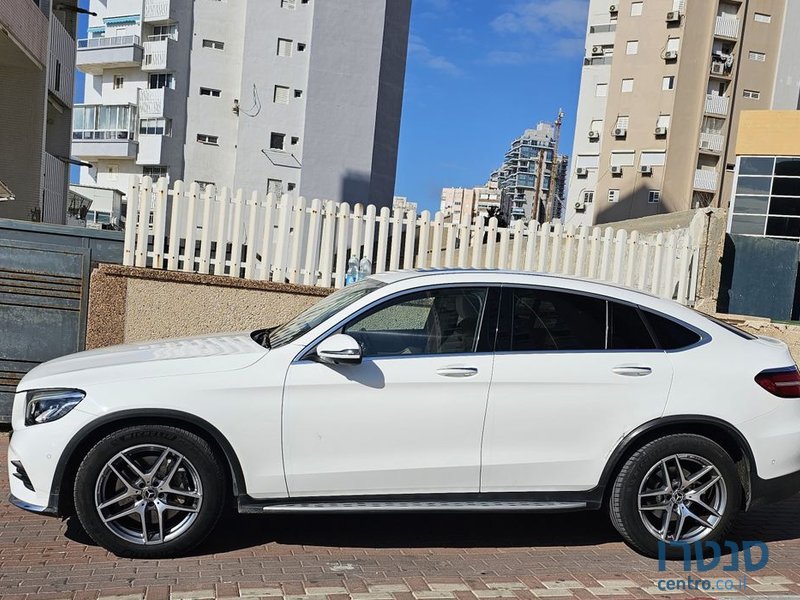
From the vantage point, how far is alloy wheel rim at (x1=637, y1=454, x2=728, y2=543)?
4.76 m

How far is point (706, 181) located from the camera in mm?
52969

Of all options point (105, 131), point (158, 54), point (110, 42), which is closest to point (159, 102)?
point (158, 54)

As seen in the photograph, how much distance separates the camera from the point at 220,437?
A: 433 cm

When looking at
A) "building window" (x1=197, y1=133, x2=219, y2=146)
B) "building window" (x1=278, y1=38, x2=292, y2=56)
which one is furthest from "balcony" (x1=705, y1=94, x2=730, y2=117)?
"building window" (x1=197, y1=133, x2=219, y2=146)

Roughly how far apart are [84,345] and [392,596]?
486 centimetres

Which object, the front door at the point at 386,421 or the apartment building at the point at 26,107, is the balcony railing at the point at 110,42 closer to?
the apartment building at the point at 26,107

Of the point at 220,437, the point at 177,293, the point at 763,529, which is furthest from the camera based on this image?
the point at 177,293

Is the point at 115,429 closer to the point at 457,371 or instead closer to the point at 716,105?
the point at 457,371

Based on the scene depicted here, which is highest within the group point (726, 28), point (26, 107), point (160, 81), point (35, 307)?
point (726, 28)

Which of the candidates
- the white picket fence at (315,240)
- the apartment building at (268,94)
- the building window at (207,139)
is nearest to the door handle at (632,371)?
the white picket fence at (315,240)

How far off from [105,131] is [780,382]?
51493 mm

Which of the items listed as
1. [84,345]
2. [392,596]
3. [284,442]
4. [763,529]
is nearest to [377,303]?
[284,442]

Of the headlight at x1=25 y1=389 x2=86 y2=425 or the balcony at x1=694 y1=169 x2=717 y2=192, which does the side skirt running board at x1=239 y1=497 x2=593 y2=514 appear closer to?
the headlight at x1=25 y1=389 x2=86 y2=425

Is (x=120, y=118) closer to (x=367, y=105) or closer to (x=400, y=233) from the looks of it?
(x=367, y=105)
